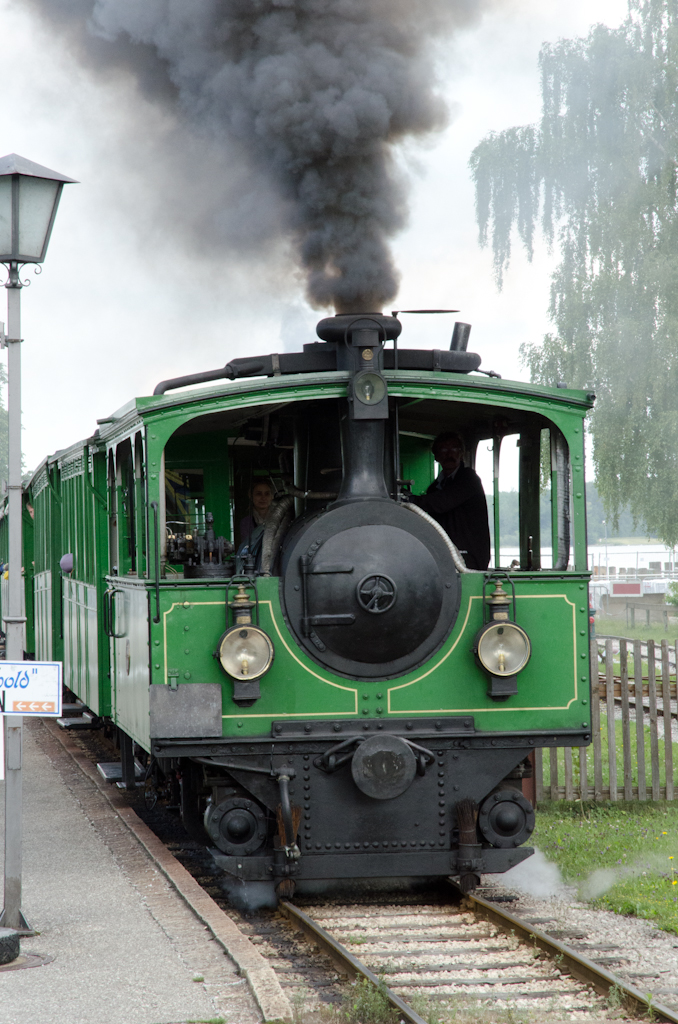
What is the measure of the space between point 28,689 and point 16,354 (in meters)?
1.58

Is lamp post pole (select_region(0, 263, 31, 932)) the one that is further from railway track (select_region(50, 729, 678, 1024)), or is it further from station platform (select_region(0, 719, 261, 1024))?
railway track (select_region(50, 729, 678, 1024))

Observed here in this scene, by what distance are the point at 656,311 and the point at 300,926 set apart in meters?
19.6

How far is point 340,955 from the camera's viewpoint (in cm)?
519

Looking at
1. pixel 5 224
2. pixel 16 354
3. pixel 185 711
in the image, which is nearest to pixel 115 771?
pixel 185 711

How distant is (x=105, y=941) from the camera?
5359mm

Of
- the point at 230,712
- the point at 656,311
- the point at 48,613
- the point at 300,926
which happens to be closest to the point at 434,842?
the point at 300,926

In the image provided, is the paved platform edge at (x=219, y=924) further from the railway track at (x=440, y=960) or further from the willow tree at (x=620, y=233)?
the willow tree at (x=620, y=233)

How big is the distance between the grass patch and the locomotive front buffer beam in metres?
0.73

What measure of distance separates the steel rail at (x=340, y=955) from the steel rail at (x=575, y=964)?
830 mm

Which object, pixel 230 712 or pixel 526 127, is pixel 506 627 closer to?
pixel 230 712

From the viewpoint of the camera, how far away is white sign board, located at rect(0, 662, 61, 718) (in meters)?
5.56

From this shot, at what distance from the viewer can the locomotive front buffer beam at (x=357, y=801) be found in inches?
238

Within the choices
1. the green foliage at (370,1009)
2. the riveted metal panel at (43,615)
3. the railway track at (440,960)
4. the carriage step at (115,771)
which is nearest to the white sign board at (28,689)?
the railway track at (440,960)

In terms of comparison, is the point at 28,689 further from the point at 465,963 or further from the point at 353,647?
the point at 465,963
